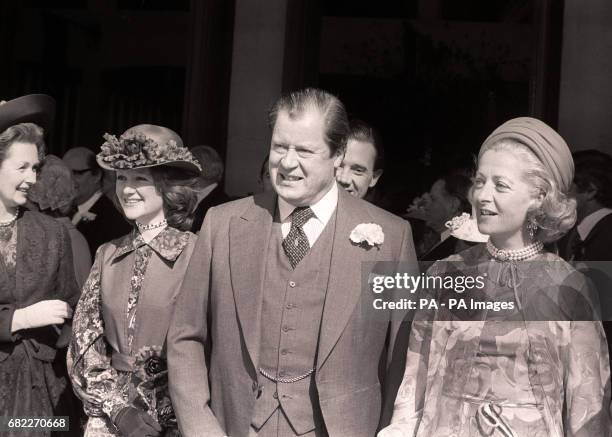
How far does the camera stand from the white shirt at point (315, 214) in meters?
3.79

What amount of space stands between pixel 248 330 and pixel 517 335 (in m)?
0.90

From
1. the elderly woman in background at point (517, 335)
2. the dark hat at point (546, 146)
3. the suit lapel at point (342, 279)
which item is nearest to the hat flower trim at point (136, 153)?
the suit lapel at point (342, 279)

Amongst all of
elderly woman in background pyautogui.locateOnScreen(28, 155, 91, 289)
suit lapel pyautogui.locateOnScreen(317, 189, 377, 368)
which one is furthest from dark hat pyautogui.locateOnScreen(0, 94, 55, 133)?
suit lapel pyautogui.locateOnScreen(317, 189, 377, 368)

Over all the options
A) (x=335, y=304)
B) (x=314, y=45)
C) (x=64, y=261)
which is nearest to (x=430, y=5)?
(x=314, y=45)

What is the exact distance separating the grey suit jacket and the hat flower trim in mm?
547

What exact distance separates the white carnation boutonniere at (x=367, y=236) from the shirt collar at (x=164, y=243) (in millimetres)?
876

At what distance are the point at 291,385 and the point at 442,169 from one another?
4.51m

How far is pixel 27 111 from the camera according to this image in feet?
14.7

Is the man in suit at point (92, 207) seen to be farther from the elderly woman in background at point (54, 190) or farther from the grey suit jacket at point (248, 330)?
the grey suit jacket at point (248, 330)

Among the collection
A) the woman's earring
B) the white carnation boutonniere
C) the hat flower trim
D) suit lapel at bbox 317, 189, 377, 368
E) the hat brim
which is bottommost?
suit lapel at bbox 317, 189, 377, 368

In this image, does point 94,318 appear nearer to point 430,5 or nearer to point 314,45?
point 314,45

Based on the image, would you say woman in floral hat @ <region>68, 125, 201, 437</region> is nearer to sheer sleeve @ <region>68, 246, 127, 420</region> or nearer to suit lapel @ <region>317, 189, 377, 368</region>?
sheer sleeve @ <region>68, 246, 127, 420</region>

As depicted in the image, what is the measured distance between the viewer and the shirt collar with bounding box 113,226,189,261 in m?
4.30

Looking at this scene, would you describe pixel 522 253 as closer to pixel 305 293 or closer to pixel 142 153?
pixel 305 293
